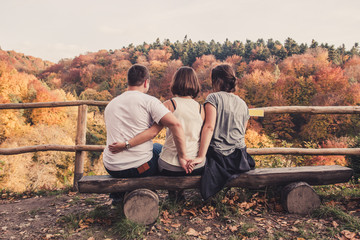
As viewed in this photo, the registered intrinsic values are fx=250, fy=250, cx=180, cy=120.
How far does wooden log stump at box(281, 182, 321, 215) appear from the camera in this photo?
258 centimetres

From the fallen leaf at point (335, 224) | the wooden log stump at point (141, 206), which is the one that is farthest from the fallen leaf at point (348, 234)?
the wooden log stump at point (141, 206)

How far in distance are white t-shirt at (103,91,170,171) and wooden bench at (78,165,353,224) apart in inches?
8.0

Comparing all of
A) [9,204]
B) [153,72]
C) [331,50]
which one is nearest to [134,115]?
[9,204]

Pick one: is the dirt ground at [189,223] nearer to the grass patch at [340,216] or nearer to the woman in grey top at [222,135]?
the grass patch at [340,216]

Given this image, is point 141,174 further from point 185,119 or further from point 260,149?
point 260,149

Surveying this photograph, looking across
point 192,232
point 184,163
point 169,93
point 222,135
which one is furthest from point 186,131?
point 169,93

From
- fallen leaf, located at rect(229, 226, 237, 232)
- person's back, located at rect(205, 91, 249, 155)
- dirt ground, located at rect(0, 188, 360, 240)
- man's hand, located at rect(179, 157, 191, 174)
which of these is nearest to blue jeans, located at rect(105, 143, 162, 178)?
man's hand, located at rect(179, 157, 191, 174)

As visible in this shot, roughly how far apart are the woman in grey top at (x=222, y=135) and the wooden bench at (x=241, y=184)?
12 centimetres

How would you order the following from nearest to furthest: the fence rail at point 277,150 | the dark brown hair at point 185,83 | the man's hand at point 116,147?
the man's hand at point 116,147
the dark brown hair at point 185,83
the fence rail at point 277,150

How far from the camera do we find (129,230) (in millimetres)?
2309

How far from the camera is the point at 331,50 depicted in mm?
51219

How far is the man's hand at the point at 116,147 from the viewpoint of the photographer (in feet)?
7.43

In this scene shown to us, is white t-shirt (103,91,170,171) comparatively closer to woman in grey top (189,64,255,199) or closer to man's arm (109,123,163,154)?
man's arm (109,123,163,154)

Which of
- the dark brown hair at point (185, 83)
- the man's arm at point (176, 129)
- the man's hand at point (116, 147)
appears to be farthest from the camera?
the dark brown hair at point (185, 83)
